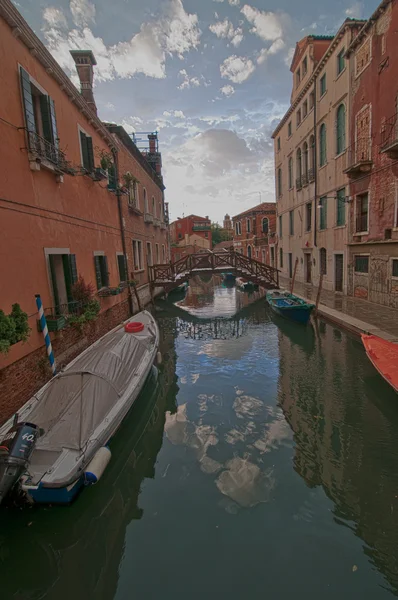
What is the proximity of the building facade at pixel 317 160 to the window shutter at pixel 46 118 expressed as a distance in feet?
38.3

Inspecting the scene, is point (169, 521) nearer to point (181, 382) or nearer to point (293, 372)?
point (181, 382)

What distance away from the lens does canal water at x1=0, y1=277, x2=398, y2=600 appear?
2.97 meters

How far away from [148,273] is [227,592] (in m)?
15.7

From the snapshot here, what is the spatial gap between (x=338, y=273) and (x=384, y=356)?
9352 millimetres

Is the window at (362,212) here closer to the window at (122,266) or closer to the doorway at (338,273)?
the doorway at (338,273)

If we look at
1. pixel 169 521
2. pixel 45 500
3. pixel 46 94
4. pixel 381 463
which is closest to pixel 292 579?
pixel 169 521

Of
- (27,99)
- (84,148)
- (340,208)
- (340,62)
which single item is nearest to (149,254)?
(84,148)

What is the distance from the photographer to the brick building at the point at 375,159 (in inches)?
408

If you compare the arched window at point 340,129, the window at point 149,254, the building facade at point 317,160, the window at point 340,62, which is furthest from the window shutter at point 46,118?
the window at point 340,62

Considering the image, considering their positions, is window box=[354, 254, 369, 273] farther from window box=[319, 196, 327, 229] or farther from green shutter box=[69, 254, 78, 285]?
green shutter box=[69, 254, 78, 285]

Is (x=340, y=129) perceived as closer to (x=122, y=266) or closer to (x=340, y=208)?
(x=340, y=208)

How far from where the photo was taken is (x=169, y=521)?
3.63 metres

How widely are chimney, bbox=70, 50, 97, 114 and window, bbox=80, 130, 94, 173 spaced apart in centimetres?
313

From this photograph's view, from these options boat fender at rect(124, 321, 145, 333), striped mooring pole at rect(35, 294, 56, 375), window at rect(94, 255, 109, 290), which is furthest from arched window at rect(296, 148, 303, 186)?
striped mooring pole at rect(35, 294, 56, 375)
